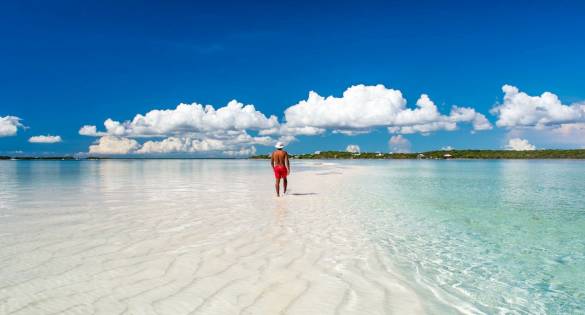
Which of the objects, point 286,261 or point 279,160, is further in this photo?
point 279,160

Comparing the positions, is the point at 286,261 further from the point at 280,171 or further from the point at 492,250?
the point at 280,171

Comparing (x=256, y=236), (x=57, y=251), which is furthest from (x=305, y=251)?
(x=57, y=251)

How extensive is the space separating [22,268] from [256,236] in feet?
15.1

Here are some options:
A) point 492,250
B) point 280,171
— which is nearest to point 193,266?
point 492,250

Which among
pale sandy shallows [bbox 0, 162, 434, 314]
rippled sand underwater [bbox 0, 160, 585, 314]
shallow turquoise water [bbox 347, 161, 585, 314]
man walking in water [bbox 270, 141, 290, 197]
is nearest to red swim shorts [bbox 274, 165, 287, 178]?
man walking in water [bbox 270, 141, 290, 197]

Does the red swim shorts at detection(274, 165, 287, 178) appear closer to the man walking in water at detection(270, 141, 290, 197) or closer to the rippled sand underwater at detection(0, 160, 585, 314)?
the man walking in water at detection(270, 141, 290, 197)

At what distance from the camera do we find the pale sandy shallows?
16.5ft

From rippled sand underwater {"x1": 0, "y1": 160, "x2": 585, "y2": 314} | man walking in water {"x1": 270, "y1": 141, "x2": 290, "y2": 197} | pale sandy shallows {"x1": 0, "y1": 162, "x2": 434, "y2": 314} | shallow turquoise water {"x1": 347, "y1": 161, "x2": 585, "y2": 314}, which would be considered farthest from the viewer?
man walking in water {"x1": 270, "y1": 141, "x2": 290, "y2": 197}

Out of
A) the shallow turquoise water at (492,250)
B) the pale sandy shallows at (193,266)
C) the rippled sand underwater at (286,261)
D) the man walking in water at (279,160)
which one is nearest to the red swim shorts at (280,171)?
the man walking in water at (279,160)

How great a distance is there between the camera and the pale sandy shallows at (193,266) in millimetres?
5039

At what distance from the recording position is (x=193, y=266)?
21.9ft

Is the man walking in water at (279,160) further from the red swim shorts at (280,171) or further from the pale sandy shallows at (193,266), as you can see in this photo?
the pale sandy shallows at (193,266)

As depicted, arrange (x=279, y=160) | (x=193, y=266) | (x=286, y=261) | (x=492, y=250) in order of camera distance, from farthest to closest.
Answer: (x=279, y=160), (x=492, y=250), (x=286, y=261), (x=193, y=266)

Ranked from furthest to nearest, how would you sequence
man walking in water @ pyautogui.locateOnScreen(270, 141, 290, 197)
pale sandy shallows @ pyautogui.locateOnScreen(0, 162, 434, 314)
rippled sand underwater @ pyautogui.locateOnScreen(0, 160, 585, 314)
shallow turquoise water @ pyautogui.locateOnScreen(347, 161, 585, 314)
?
man walking in water @ pyautogui.locateOnScreen(270, 141, 290, 197)
shallow turquoise water @ pyautogui.locateOnScreen(347, 161, 585, 314)
rippled sand underwater @ pyautogui.locateOnScreen(0, 160, 585, 314)
pale sandy shallows @ pyautogui.locateOnScreen(0, 162, 434, 314)
